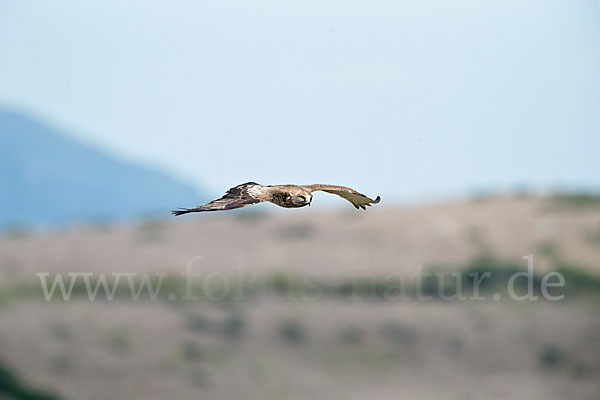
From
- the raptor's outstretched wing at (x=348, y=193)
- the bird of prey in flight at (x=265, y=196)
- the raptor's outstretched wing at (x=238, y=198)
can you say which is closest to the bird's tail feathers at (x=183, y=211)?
the raptor's outstretched wing at (x=238, y=198)

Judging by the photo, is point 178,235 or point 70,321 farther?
point 178,235

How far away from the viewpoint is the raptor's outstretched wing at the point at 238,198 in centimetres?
1307

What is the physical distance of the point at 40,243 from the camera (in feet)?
239

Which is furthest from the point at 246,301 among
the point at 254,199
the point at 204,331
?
the point at 254,199

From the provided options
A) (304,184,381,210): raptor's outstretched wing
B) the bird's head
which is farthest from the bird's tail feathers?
(304,184,381,210): raptor's outstretched wing

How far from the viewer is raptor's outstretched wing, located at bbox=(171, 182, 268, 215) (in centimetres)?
1307

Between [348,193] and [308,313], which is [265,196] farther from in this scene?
[308,313]

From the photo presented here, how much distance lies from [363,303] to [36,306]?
62.8 ft

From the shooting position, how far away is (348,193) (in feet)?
54.8

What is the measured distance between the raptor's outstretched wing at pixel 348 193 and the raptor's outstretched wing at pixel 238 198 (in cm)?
119

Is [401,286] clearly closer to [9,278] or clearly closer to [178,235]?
[178,235]

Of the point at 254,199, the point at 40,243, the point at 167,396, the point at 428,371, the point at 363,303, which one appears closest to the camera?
the point at 254,199

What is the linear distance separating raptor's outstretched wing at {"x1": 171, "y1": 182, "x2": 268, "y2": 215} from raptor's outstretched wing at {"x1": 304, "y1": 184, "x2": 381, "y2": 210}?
1.19 metres

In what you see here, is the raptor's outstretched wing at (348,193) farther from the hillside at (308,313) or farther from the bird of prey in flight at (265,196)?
the hillside at (308,313)
